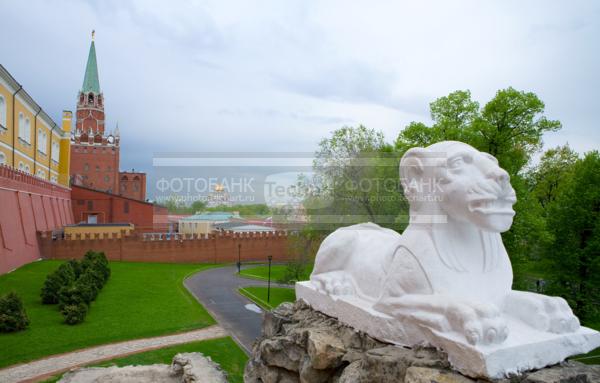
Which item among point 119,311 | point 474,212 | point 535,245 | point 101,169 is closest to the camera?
point 474,212

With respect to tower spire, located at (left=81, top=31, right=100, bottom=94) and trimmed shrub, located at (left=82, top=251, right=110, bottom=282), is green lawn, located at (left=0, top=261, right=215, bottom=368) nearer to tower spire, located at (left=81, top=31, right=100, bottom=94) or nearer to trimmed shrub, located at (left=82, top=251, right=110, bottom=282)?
trimmed shrub, located at (left=82, top=251, right=110, bottom=282)

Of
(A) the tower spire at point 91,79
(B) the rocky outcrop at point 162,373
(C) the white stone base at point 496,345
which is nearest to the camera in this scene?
(C) the white stone base at point 496,345

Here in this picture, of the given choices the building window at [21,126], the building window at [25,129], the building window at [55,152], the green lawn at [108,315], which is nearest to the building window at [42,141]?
the building window at [55,152]

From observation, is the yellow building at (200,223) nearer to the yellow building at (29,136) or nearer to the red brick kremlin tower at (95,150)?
the yellow building at (29,136)

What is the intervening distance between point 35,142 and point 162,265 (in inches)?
556

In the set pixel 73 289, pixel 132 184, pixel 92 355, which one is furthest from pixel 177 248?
pixel 132 184

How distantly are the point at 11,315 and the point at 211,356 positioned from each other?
628 cm

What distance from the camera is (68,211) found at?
113 ft

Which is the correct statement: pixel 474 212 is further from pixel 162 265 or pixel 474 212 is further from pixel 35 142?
pixel 35 142

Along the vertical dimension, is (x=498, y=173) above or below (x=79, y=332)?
above

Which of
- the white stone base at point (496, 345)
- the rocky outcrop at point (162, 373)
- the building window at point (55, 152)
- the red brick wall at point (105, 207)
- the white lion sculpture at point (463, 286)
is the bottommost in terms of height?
the rocky outcrop at point (162, 373)

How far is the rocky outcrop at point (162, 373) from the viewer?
7.43 metres

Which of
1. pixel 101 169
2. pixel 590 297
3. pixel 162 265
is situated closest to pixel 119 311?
pixel 162 265

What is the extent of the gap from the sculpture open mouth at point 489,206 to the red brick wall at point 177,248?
2764cm
